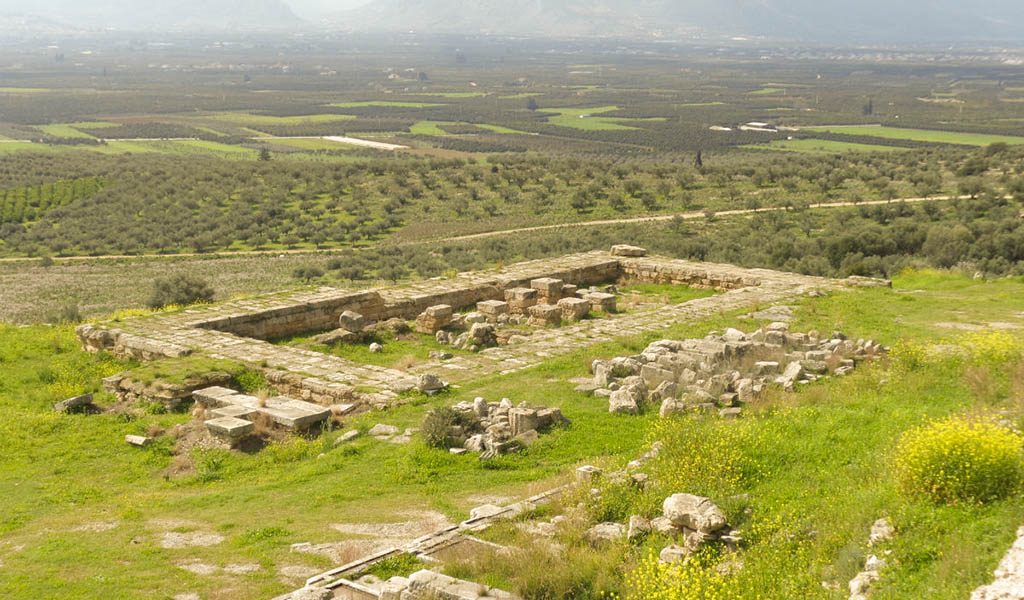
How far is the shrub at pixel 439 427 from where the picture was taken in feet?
39.0

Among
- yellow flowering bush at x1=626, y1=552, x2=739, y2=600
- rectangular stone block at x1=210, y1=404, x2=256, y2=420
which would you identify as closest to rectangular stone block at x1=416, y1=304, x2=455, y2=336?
rectangular stone block at x1=210, y1=404, x2=256, y2=420

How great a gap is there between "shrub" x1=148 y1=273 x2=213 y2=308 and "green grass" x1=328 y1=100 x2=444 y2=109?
131566 mm

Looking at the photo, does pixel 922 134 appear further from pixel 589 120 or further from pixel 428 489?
pixel 428 489

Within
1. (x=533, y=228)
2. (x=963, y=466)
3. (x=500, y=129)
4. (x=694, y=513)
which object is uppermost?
(x=963, y=466)

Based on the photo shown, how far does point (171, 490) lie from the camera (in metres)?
11.5

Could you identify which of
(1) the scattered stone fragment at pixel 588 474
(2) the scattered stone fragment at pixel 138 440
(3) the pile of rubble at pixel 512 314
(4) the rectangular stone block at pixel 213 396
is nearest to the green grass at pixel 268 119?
(3) the pile of rubble at pixel 512 314

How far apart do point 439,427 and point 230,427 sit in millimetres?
2801

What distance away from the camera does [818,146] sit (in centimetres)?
9412

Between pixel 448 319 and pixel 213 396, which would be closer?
pixel 213 396

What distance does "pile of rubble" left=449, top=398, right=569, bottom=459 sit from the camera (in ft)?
38.9

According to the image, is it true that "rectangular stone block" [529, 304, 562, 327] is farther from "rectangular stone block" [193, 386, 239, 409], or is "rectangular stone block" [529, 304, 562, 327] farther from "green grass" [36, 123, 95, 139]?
"green grass" [36, 123, 95, 139]

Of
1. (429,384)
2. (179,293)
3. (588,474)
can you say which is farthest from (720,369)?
(179,293)

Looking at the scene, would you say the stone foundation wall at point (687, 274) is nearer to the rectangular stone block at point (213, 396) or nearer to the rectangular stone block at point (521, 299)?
the rectangular stone block at point (521, 299)

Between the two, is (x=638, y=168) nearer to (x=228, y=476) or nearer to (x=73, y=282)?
(x=73, y=282)
